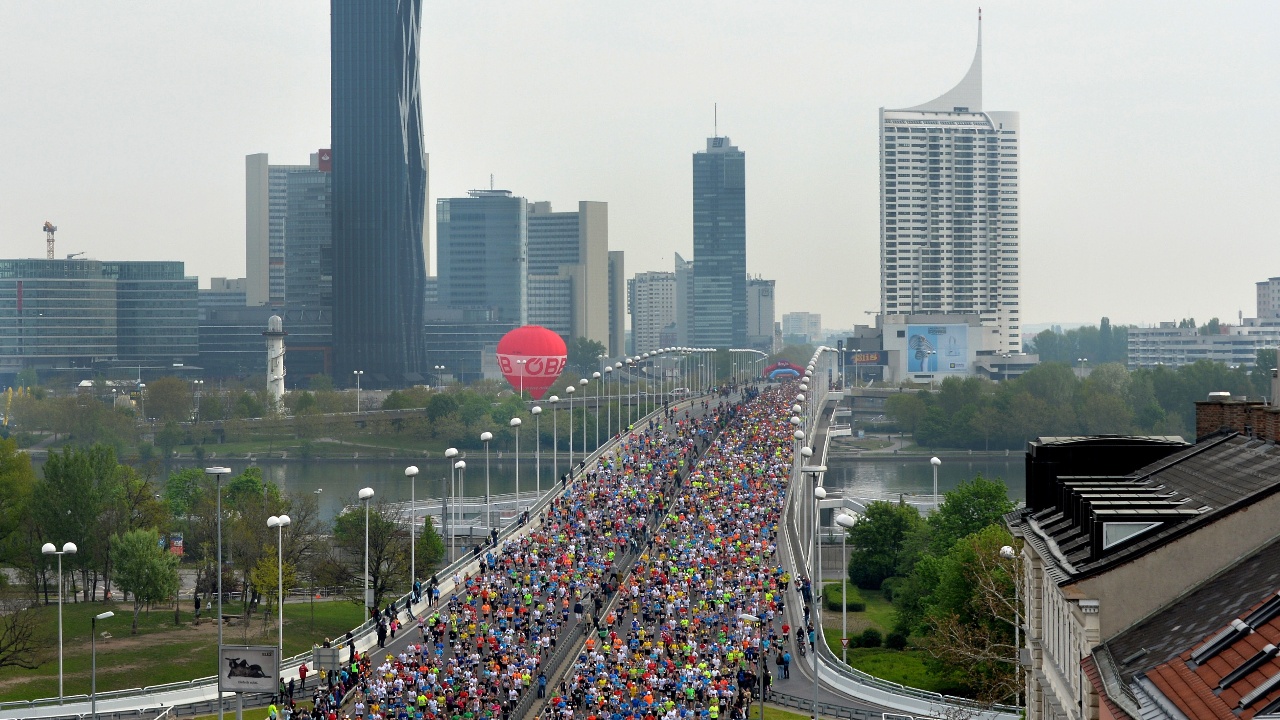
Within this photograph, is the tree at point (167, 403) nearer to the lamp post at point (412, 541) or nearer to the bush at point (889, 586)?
the lamp post at point (412, 541)

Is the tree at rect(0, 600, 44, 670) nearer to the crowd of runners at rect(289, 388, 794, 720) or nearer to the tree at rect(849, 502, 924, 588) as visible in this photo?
the crowd of runners at rect(289, 388, 794, 720)

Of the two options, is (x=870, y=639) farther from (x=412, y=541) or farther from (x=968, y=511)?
(x=412, y=541)

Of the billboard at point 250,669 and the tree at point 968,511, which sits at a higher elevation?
the billboard at point 250,669

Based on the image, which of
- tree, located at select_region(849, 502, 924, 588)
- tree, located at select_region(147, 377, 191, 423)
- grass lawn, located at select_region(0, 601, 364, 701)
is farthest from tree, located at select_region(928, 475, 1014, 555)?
tree, located at select_region(147, 377, 191, 423)

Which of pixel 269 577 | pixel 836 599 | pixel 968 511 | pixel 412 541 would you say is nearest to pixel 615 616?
pixel 412 541

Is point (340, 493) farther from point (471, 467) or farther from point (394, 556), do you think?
point (394, 556)

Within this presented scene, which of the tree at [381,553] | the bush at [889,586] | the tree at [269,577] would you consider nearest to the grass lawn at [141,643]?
the tree at [269,577]
